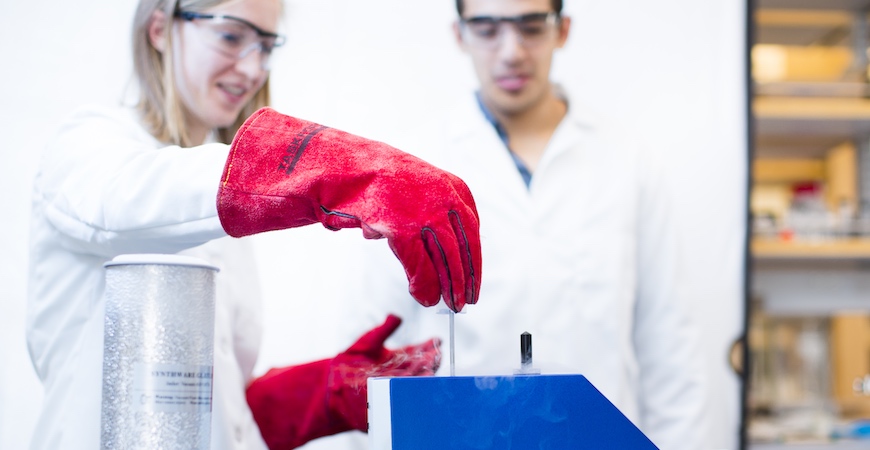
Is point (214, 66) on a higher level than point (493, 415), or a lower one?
higher

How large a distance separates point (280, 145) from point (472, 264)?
0.21 metres

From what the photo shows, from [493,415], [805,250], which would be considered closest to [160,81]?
[493,415]

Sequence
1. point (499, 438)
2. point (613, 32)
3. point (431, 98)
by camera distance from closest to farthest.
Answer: point (499, 438), point (431, 98), point (613, 32)

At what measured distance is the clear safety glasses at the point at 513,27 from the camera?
5.45 ft

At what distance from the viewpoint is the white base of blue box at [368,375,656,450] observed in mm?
720

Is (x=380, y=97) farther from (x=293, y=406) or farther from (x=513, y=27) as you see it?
(x=293, y=406)

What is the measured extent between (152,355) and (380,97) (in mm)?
1221

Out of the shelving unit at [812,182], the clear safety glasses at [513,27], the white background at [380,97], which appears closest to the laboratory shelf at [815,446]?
the shelving unit at [812,182]

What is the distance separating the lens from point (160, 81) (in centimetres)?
118

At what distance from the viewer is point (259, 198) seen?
29.6 inches

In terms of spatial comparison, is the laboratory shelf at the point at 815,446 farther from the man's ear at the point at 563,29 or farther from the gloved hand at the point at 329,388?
the gloved hand at the point at 329,388

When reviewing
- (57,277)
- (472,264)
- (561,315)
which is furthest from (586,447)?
(561,315)

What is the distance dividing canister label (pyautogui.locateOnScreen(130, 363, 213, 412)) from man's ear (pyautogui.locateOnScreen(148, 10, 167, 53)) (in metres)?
0.59

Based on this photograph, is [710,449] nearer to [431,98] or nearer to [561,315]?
→ [561,315]
